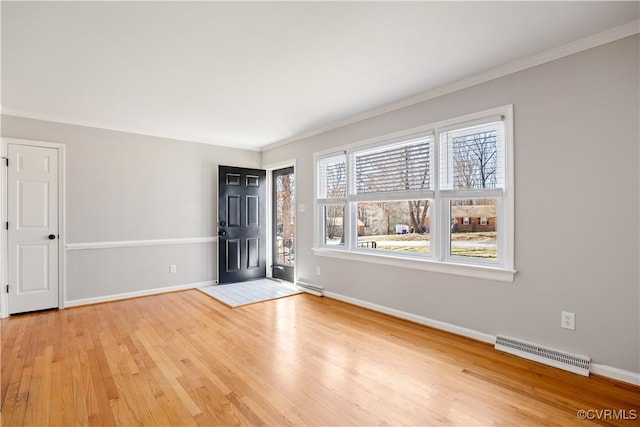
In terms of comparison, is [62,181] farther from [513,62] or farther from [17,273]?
[513,62]

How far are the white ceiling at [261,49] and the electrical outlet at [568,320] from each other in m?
2.06

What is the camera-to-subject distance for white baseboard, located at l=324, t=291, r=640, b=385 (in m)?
2.12

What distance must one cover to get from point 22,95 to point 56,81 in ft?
2.29

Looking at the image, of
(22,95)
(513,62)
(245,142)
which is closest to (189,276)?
(245,142)

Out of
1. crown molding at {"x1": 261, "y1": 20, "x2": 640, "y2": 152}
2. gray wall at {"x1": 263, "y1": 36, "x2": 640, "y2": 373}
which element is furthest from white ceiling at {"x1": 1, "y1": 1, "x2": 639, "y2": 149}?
gray wall at {"x1": 263, "y1": 36, "x2": 640, "y2": 373}

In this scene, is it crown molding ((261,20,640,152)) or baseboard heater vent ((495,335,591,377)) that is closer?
crown molding ((261,20,640,152))

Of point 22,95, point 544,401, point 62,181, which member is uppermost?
point 22,95

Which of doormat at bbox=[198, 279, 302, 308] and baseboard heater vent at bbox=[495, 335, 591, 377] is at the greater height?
baseboard heater vent at bbox=[495, 335, 591, 377]

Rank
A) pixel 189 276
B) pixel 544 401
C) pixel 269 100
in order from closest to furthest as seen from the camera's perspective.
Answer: pixel 544 401
pixel 269 100
pixel 189 276

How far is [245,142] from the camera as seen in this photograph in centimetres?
535

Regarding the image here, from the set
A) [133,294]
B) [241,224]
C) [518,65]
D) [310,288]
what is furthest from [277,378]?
[241,224]

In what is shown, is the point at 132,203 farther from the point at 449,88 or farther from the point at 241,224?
the point at 449,88

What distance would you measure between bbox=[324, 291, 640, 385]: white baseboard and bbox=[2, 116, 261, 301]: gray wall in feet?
8.28

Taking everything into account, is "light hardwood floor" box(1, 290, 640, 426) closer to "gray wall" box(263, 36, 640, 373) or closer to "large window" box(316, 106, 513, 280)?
"gray wall" box(263, 36, 640, 373)
